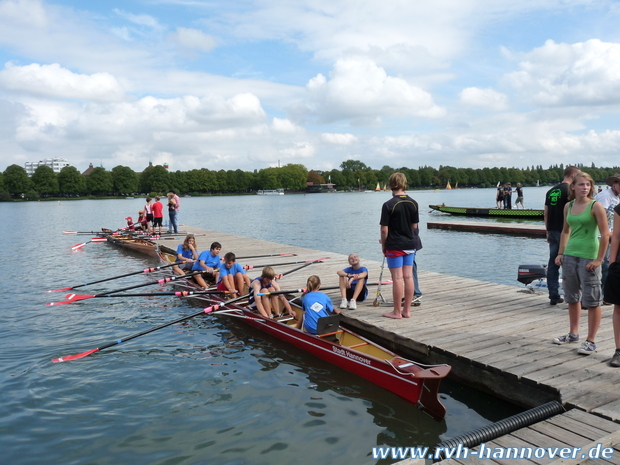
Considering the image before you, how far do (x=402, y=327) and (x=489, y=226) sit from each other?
24095mm

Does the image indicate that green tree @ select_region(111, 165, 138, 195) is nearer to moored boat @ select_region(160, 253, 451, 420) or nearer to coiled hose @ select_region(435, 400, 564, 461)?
moored boat @ select_region(160, 253, 451, 420)

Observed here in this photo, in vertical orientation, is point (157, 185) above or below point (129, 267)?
above

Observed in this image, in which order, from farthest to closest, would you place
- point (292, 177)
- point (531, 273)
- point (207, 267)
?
point (292, 177), point (207, 267), point (531, 273)

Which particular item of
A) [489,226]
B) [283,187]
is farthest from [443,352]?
[283,187]

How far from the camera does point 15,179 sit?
391ft

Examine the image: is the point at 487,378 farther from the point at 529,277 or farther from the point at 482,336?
the point at 529,277

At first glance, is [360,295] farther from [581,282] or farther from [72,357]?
[72,357]

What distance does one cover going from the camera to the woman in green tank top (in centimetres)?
551

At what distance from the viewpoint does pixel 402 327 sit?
772 cm

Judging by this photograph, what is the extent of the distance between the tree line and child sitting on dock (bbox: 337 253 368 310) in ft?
366

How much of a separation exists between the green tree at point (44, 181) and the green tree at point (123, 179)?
51.8 ft

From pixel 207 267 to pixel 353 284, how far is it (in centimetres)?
504

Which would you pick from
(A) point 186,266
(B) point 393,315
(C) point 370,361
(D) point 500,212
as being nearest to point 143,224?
(A) point 186,266

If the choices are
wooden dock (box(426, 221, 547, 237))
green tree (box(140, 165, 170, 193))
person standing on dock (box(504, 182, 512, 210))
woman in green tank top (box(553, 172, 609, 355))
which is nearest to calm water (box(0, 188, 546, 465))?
woman in green tank top (box(553, 172, 609, 355))
